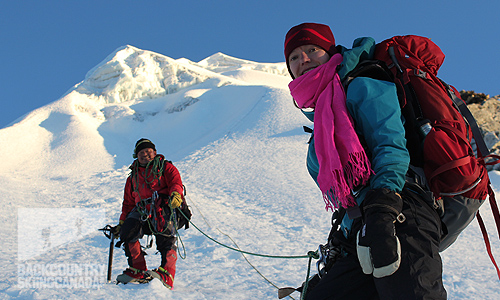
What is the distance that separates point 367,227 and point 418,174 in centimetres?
38

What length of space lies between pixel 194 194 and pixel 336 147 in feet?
26.6

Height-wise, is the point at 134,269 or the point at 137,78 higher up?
the point at 137,78

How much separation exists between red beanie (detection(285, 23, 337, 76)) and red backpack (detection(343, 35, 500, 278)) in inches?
11.9

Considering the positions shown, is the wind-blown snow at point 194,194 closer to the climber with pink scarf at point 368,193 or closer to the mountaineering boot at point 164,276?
the mountaineering boot at point 164,276


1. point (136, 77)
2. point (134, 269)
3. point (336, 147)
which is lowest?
point (134, 269)

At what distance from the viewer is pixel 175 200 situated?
4.33 m

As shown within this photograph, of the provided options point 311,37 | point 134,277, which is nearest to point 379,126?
point 311,37

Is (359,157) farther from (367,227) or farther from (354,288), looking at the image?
(354,288)

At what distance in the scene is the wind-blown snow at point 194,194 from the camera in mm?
4406

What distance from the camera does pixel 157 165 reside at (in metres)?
4.56

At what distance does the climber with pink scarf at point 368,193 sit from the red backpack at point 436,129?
0.23ft

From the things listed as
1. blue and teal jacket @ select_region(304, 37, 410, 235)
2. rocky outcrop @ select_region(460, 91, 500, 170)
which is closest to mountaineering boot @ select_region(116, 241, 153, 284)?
blue and teal jacket @ select_region(304, 37, 410, 235)

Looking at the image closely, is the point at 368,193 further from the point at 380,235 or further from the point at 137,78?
the point at 137,78

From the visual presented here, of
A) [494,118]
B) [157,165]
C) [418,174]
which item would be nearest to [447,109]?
[418,174]
